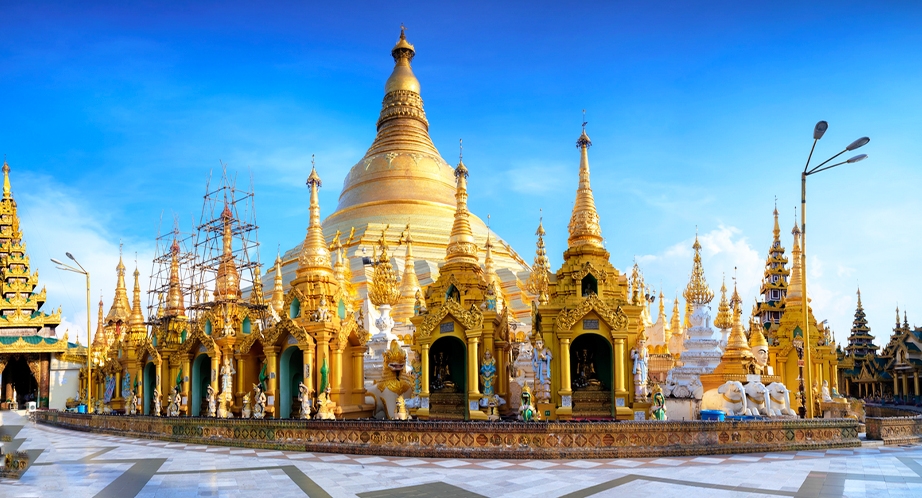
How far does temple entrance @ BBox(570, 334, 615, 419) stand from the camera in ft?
68.2

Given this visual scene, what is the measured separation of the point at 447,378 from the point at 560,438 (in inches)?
258

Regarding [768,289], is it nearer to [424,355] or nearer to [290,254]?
[290,254]

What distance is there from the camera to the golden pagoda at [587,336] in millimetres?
20312

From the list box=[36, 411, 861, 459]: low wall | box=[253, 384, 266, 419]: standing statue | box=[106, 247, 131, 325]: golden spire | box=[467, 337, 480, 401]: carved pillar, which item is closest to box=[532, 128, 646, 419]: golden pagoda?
box=[467, 337, 480, 401]: carved pillar

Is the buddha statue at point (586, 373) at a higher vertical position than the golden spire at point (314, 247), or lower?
lower

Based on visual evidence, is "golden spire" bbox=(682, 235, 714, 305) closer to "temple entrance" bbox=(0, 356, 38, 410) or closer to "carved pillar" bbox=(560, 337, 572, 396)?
"carved pillar" bbox=(560, 337, 572, 396)

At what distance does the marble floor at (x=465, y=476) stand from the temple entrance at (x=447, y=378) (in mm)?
4500

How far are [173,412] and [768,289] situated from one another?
4213cm

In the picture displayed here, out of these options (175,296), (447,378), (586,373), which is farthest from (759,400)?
(175,296)

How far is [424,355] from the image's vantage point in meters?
22.0

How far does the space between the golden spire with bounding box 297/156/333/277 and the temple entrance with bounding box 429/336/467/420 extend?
5148 mm

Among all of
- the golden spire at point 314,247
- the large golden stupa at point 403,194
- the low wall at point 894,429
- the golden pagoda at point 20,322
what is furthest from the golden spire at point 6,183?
the low wall at point 894,429

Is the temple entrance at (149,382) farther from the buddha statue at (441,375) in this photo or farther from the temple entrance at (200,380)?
the buddha statue at (441,375)

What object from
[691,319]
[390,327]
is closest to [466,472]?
[390,327]
